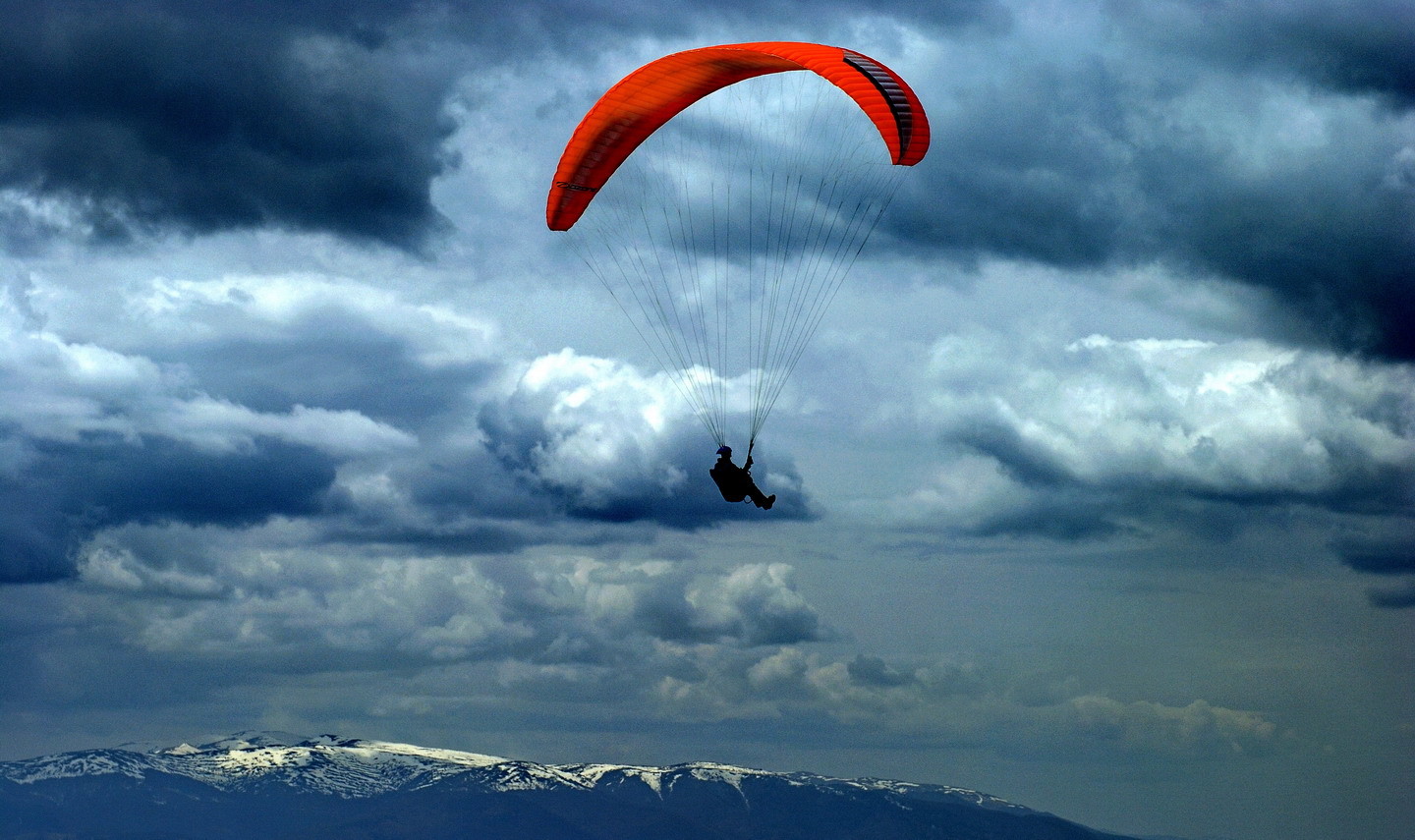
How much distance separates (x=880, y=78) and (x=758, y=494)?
14771mm

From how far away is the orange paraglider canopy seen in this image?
1879 inches

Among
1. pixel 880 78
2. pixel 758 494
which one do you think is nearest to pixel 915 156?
pixel 880 78

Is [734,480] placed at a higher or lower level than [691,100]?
lower

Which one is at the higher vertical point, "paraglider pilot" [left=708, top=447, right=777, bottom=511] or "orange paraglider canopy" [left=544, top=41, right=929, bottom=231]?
"orange paraglider canopy" [left=544, top=41, right=929, bottom=231]

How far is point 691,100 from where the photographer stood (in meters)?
54.5

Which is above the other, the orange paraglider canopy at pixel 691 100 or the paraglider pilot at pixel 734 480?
the orange paraglider canopy at pixel 691 100

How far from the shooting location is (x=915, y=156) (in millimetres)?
49906

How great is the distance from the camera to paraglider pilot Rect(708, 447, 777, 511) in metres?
49.1

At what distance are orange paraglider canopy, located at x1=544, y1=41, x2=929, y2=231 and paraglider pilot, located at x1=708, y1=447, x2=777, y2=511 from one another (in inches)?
467

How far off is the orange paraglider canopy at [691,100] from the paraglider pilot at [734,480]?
11866mm

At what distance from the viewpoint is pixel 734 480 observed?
161ft

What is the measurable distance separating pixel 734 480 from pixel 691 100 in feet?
50.7

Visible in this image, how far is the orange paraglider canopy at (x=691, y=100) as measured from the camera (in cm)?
4772

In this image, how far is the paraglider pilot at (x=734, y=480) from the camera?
49.1 meters
